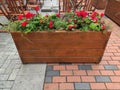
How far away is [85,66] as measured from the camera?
223 centimetres

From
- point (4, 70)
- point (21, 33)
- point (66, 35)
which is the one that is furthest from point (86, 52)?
point (4, 70)

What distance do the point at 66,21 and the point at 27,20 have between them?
1.81ft

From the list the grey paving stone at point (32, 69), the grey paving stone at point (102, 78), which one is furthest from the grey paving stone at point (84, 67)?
the grey paving stone at point (32, 69)

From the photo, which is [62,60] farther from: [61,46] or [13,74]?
[13,74]

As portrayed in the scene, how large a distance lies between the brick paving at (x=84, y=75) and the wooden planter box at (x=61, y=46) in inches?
4.4

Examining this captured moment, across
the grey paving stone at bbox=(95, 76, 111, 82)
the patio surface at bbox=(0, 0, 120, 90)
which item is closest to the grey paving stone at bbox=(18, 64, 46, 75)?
the patio surface at bbox=(0, 0, 120, 90)

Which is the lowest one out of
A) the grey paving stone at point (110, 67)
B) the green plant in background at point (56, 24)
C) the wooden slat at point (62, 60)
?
the grey paving stone at point (110, 67)

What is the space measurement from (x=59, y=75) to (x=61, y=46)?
408mm

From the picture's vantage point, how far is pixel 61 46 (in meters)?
2.09

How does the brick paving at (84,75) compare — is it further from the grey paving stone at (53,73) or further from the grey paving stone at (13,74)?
the grey paving stone at (13,74)

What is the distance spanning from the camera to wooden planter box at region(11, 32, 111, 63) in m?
1.97

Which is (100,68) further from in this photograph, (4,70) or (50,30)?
(4,70)

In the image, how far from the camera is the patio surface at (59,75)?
72.9 inches

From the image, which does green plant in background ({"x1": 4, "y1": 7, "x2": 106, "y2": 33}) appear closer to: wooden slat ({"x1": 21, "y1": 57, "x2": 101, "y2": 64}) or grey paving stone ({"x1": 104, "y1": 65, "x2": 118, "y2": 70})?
wooden slat ({"x1": 21, "y1": 57, "x2": 101, "y2": 64})
